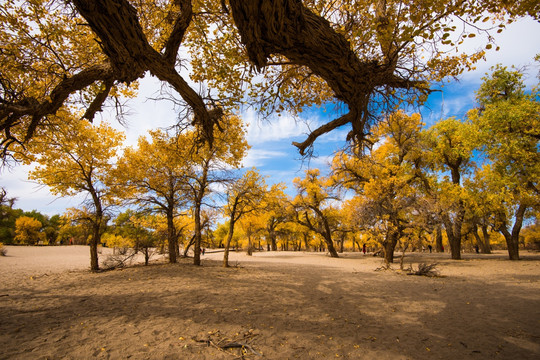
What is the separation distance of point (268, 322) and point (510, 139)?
1553 centimetres

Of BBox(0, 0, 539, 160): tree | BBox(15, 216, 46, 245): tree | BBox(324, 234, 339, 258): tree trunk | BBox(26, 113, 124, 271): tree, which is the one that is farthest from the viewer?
BBox(15, 216, 46, 245): tree

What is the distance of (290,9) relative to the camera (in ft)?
7.93

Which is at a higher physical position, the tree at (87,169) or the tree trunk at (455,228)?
the tree at (87,169)

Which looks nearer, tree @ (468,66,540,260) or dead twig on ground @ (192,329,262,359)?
dead twig on ground @ (192,329,262,359)

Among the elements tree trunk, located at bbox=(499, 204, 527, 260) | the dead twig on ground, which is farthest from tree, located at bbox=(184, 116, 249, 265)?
tree trunk, located at bbox=(499, 204, 527, 260)

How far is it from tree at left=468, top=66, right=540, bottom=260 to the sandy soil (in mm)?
7928

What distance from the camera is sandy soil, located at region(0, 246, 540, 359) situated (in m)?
3.47

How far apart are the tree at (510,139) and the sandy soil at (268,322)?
7928mm

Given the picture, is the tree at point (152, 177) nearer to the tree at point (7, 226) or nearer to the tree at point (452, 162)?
the tree at point (452, 162)

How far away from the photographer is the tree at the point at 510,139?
11.7 metres

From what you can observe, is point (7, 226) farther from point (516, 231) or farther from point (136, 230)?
point (516, 231)

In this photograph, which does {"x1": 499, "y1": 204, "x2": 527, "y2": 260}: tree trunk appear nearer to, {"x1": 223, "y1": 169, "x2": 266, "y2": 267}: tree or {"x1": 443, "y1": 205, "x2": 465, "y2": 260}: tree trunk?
{"x1": 443, "y1": 205, "x2": 465, "y2": 260}: tree trunk

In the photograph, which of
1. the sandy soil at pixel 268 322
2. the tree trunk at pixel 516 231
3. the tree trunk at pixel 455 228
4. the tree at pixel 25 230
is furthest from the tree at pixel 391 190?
the tree at pixel 25 230

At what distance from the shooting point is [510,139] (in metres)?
12.1
